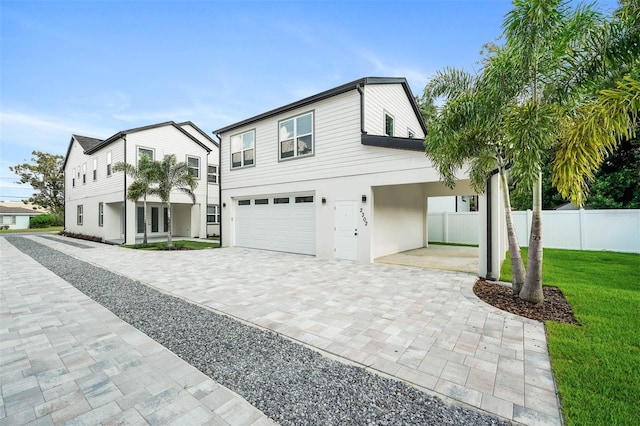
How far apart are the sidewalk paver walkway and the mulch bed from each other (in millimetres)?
4446

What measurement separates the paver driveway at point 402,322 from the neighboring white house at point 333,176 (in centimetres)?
214

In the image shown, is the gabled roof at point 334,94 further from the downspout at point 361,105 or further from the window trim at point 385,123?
the window trim at point 385,123

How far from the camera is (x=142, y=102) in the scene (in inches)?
888

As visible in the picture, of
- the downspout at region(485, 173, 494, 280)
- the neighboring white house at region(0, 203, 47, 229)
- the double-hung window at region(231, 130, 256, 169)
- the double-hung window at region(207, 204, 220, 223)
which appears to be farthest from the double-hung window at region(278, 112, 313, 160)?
the neighboring white house at region(0, 203, 47, 229)

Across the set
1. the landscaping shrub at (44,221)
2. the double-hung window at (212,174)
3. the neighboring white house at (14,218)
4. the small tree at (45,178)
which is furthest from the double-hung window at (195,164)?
the neighboring white house at (14,218)

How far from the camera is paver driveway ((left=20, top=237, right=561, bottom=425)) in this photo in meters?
2.57

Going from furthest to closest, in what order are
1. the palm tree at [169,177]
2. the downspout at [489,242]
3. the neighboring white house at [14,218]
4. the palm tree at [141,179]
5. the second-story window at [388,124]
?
the neighboring white house at [14,218], the palm tree at [169,177], the palm tree at [141,179], the second-story window at [388,124], the downspout at [489,242]

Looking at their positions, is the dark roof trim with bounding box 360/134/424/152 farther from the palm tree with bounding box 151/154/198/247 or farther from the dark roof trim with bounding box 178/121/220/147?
the dark roof trim with bounding box 178/121/220/147

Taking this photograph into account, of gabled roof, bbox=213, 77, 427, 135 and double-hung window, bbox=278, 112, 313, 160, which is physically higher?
gabled roof, bbox=213, 77, 427, 135

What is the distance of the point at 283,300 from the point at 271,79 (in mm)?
15470

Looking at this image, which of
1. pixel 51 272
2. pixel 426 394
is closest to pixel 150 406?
pixel 426 394

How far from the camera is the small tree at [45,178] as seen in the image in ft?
100

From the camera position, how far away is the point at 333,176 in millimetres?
9625

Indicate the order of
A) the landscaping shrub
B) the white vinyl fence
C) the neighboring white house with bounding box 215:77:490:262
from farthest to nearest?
the landscaping shrub < the white vinyl fence < the neighboring white house with bounding box 215:77:490:262
